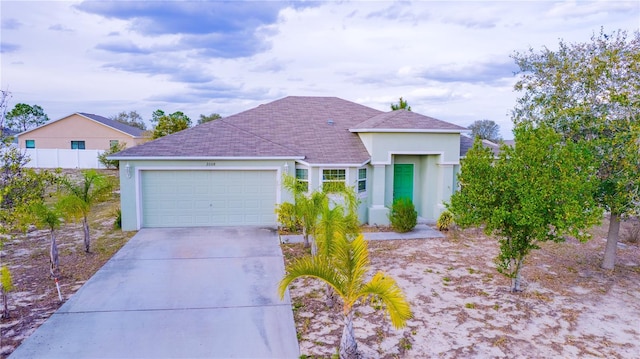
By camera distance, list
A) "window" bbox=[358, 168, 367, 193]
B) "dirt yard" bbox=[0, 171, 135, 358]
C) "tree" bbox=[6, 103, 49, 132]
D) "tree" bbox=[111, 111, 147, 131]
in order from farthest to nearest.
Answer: "tree" bbox=[111, 111, 147, 131] < "tree" bbox=[6, 103, 49, 132] < "window" bbox=[358, 168, 367, 193] < "dirt yard" bbox=[0, 171, 135, 358]

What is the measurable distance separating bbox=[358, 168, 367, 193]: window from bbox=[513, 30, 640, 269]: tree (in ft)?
20.2

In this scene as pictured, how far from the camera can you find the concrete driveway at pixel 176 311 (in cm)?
609

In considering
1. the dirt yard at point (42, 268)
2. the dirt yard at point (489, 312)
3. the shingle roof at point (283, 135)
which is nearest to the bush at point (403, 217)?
the shingle roof at point (283, 135)

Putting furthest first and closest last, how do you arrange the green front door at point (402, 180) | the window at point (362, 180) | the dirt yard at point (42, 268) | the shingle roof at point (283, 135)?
the green front door at point (402, 180) → the window at point (362, 180) → the shingle roof at point (283, 135) → the dirt yard at point (42, 268)

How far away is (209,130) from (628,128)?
13.6 meters

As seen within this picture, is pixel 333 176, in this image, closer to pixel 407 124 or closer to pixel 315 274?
pixel 407 124

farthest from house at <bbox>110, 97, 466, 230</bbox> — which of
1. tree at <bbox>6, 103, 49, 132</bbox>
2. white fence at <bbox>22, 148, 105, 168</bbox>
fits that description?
tree at <bbox>6, 103, 49, 132</bbox>

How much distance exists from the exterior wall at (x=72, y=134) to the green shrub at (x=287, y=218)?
2950 centimetres

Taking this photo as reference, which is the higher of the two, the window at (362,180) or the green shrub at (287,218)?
the window at (362,180)

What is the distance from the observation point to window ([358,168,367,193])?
49.5ft

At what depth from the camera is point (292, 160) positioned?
570 inches

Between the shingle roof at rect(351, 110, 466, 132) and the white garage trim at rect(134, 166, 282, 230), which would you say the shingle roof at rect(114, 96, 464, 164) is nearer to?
the shingle roof at rect(351, 110, 466, 132)

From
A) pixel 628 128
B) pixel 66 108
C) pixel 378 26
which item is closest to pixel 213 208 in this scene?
pixel 378 26

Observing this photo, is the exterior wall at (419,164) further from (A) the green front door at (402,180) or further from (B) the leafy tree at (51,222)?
(B) the leafy tree at (51,222)
